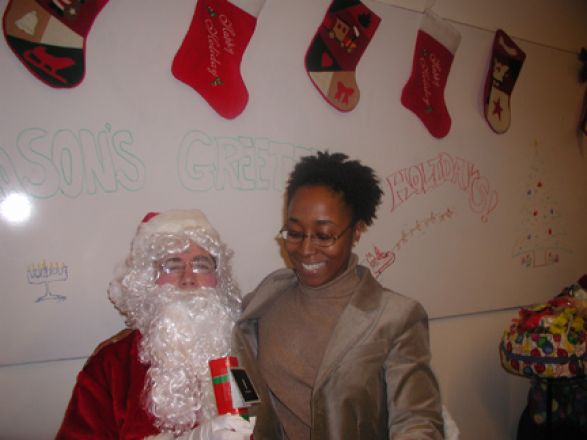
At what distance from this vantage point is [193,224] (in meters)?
1.27

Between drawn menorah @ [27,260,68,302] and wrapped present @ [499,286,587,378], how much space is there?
66.9 inches

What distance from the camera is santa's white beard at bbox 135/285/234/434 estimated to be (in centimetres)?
111

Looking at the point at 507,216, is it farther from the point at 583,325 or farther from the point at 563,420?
the point at 563,420

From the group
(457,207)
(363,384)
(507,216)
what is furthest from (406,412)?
(507,216)

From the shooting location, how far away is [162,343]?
117cm

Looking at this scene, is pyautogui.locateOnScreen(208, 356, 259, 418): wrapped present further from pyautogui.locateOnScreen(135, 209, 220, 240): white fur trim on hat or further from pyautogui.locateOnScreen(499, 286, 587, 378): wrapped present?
pyautogui.locateOnScreen(499, 286, 587, 378): wrapped present

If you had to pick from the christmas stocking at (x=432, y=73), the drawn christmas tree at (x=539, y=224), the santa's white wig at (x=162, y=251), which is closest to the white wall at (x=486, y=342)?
the christmas stocking at (x=432, y=73)

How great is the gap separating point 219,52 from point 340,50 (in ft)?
1.66

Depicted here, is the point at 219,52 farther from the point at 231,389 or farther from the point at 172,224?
the point at 231,389

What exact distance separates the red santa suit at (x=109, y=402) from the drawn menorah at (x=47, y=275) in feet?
1.12

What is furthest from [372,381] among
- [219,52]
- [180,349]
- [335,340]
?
[219,52]

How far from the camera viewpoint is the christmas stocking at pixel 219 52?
1497mm

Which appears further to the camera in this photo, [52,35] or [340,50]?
[340,50]

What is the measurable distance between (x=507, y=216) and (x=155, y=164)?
1723mm
